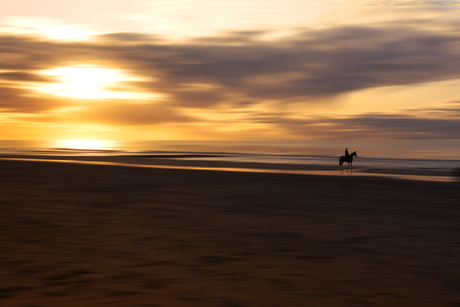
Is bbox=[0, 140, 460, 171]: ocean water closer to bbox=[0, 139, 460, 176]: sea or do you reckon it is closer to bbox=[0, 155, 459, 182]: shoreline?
bbox=[0, 139, 460, 176]: sea

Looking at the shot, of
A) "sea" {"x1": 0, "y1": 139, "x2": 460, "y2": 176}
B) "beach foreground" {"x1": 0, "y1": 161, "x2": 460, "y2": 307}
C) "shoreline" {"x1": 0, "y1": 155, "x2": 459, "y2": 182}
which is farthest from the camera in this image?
"sea" {"x1": 0, "y1": 139, "x2": 460, "y2": 176}

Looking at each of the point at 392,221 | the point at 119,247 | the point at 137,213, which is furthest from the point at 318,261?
the point at 137,213

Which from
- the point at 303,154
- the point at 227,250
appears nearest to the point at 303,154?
the point at 303,154

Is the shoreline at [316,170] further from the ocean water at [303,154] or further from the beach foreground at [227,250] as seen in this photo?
the beach foreground at [227,250]

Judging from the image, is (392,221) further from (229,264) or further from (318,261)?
(229,264)

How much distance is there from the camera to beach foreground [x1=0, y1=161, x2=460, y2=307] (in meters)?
5.76

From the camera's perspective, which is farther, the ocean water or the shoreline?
the ocean water

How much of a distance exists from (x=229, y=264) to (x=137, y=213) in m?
5.44

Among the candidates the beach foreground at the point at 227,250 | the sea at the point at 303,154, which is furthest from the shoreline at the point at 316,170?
the beach foreground at the point at 227,250

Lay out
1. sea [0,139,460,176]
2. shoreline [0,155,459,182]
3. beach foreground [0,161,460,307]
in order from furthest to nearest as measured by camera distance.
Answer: sea [0,139,460,176] → shoreline [0,155,459,182] → beach foreground [0,161,460,307]

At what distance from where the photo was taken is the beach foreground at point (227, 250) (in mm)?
5762

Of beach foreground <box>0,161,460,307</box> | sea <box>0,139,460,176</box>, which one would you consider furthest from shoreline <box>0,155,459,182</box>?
beach foreground <box>0,161,460,307</box>

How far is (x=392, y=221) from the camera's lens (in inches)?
432

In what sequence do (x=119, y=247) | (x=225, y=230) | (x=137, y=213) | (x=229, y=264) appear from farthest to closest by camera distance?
(x=137, y=213) < (x=225, y=230) < (x=119, y=247) < (x=229, y=264)
